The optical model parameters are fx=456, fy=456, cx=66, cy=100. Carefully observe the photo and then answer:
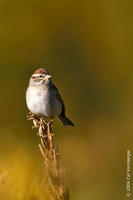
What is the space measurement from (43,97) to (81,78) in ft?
3.21

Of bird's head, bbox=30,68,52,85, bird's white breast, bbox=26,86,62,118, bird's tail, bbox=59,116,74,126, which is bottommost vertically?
bird's tail, bbox=59,116,74,126

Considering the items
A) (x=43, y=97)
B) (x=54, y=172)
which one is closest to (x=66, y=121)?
(x=43, y=97)

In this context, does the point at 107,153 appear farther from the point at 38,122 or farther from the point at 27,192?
the point at 27,192

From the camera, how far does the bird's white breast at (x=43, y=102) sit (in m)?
3.38

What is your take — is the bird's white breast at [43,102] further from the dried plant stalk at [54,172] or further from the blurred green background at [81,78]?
the dried plant stalk at [54,172]

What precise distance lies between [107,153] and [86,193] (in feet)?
2.17

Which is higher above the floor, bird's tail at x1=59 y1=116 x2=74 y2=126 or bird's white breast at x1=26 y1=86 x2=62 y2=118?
bird's white breast at x1=26 y1=86 x2=62 y2=118

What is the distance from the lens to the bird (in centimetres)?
339

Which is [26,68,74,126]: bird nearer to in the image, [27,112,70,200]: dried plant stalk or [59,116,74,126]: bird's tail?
[59,116,74,126]: bird's tail

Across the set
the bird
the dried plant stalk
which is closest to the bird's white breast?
the bird

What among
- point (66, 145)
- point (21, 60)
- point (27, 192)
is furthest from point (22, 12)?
point (27, 192)

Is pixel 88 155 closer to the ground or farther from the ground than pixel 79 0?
closer to the ground

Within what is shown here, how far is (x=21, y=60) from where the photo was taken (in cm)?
430

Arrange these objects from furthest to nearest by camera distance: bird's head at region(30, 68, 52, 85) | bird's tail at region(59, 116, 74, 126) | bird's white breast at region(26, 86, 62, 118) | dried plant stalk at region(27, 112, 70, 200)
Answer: bird's tail at region(59, 116, 74, 126) → bird's head at region(30, 68, 52, 85) → bird's white breast at region(26, 86, 62, 118) → dried plant stalk at region(27, 112, 70, 200)
